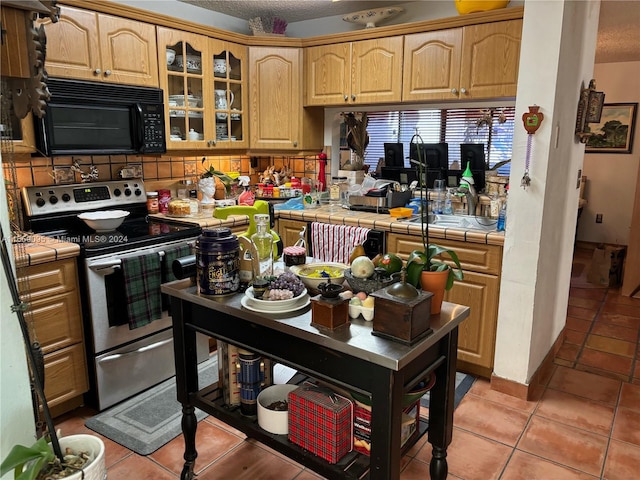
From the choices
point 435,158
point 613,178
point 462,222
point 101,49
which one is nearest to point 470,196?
point 462,222

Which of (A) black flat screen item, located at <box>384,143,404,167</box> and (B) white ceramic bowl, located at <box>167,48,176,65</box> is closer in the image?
(B) white ceramic bowl, located at <box>167,48,176,65</box>

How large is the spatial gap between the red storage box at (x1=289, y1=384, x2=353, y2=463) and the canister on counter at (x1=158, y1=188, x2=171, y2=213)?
208cm

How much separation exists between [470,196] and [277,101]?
1581 mm

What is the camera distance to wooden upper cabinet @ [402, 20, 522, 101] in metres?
2.82

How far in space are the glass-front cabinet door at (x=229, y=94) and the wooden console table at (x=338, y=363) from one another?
1.99 metres

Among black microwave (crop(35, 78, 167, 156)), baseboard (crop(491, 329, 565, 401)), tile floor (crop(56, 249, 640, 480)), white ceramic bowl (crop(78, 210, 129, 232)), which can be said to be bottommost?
tile floor (crop(56, 249, 640, 480))

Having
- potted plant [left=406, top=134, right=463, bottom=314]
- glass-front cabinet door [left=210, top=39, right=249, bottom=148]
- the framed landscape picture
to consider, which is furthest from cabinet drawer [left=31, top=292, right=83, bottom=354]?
the framed landscape picture

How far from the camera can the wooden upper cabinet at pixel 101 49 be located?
99.8 inches

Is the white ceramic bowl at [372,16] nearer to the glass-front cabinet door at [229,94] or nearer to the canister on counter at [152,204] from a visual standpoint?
the glass-front cabinet door at [229,94]

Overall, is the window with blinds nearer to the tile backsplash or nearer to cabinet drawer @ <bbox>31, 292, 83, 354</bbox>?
the tile backsplash

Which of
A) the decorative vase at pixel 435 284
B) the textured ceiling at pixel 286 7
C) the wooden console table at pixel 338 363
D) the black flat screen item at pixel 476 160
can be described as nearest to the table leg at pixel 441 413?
the wooden console table at pixel 338 363

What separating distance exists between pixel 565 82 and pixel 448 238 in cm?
97

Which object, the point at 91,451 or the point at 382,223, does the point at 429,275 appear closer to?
the point at 91,451

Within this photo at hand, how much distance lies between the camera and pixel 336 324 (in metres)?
1.36
